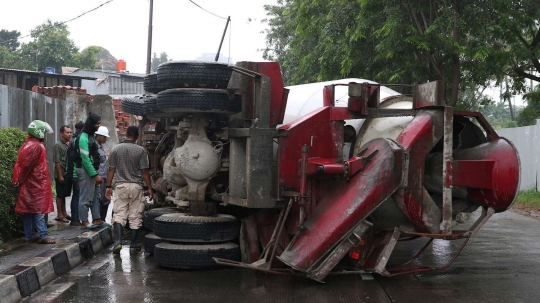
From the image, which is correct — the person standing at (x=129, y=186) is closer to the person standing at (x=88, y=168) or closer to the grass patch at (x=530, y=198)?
the person standing at (x=88, y=168)

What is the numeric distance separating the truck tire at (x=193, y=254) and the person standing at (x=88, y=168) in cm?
239

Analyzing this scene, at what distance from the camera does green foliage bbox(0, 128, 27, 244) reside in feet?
25.3

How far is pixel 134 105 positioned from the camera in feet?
28.9

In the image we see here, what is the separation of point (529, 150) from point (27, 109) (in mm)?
13254

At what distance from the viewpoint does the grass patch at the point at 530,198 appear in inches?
597

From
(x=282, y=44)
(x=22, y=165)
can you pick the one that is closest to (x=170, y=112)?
(x=22, y=165)

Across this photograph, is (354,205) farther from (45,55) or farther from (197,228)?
(45,55)

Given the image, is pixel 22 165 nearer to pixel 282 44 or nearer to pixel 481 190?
pixel 481 190

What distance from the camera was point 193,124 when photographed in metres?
7.08

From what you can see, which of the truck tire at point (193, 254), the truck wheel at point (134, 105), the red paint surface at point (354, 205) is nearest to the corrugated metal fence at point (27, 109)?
the truck wheel at point (134, 105)

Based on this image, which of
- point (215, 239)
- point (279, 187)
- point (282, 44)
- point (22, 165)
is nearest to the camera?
point (279, 187)

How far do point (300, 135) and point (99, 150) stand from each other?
4.29 metres

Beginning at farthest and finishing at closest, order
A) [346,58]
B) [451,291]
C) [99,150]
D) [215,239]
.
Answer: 1. [346,58]
2. [99,150]
3. [215,239]
4. [451,291]

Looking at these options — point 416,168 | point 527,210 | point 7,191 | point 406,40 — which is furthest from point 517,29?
point 7,191
